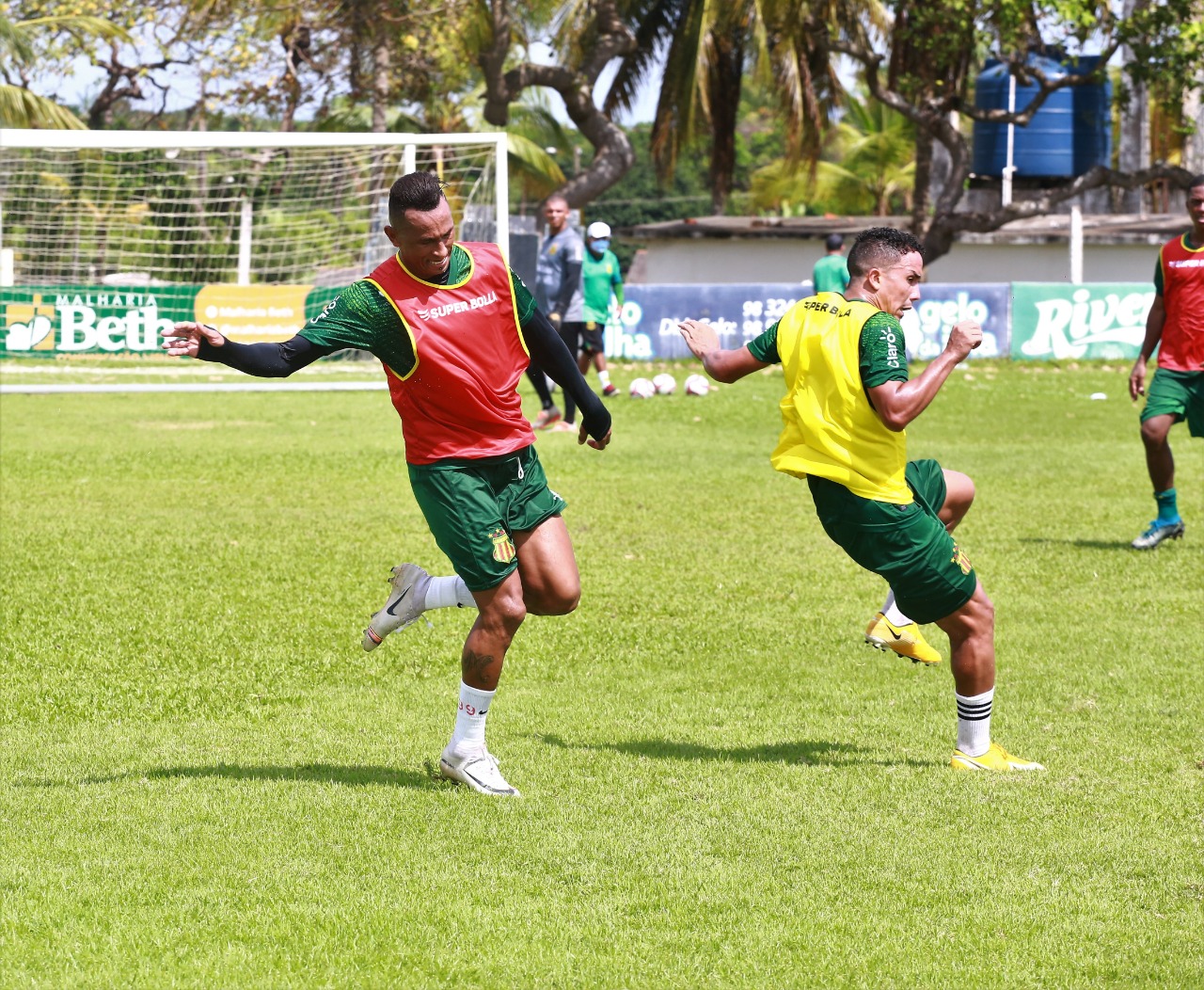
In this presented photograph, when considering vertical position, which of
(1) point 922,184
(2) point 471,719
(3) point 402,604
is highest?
(1) point 922,184

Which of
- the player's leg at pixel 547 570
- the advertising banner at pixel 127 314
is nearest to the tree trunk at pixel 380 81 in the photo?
the advertising banner at pixel 127 314

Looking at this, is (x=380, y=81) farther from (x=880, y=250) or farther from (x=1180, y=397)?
(x=880, y=250)

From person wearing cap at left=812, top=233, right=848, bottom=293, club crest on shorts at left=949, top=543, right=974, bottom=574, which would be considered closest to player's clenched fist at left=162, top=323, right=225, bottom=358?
club crest on shorts at left=949, top=543, right=974, bottom=574

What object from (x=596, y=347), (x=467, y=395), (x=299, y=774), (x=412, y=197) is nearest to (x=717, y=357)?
(x=467, y=395)

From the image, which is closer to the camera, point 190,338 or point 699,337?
point 190,338

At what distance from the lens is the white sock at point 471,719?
209 inches

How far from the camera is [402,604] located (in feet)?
19.7

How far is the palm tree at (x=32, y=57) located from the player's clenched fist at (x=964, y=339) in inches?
1031

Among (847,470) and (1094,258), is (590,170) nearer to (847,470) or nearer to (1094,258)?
(1094,258)

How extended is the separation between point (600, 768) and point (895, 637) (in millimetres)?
1467

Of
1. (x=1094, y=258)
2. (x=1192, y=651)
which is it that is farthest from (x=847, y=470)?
(x=1094, y=258)

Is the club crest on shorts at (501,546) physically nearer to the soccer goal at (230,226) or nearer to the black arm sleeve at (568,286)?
the soccer goal at (230,226)

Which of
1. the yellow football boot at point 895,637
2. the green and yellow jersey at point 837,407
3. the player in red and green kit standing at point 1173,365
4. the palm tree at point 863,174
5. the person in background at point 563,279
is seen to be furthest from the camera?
the palm tree at point 863,174

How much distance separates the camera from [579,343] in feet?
58.0
